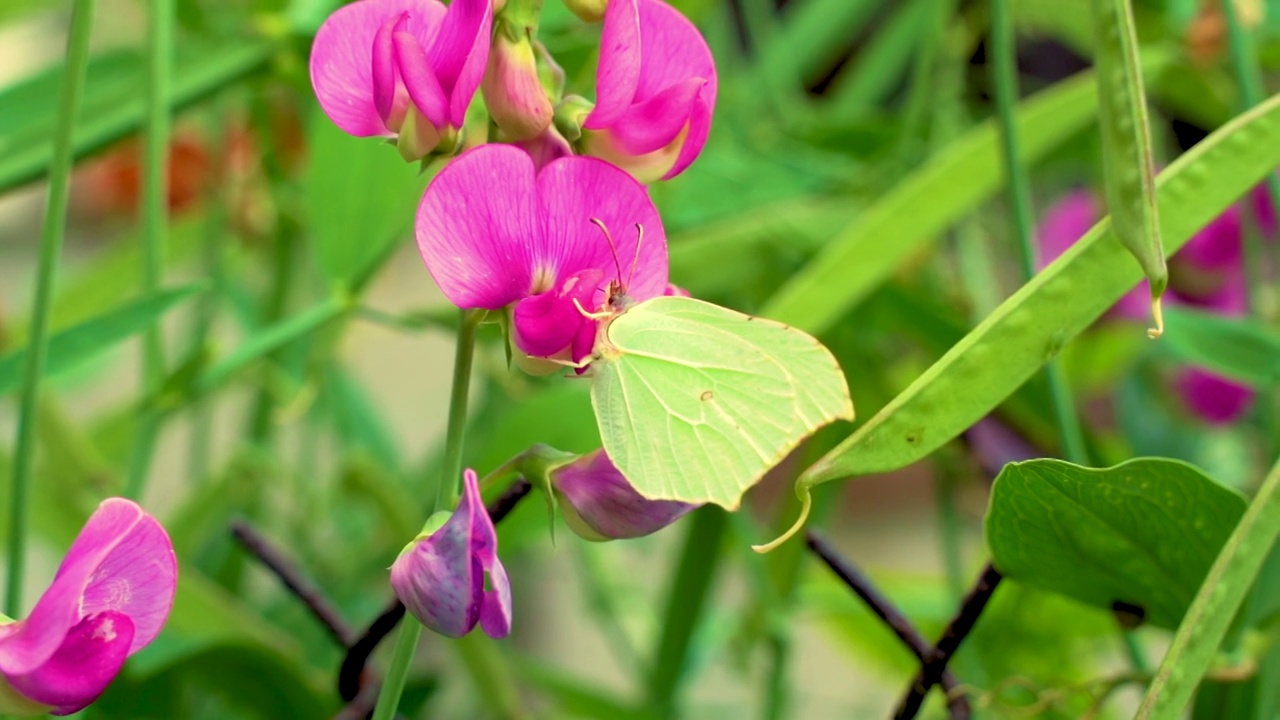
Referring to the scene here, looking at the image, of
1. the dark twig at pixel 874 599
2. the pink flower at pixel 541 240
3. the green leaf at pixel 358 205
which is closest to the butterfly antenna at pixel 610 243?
the pink flower at pixel 541 240

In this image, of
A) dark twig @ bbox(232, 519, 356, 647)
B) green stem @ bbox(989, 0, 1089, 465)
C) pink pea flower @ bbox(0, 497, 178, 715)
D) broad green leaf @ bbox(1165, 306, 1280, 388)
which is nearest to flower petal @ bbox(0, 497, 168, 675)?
pink pea flower @ bbox(0, 497, 178, 715)

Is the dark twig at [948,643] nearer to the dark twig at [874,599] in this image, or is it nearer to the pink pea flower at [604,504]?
the dark twig at [874,599]

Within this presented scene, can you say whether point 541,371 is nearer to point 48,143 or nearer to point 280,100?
point 48,143

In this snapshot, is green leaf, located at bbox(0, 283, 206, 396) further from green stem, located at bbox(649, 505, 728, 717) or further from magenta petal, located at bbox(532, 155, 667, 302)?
green stem, located at bbox(649, 505, 728, 717)

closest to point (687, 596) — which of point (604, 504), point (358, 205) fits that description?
point (358, 205)

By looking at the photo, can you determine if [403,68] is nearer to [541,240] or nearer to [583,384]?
[541,240]

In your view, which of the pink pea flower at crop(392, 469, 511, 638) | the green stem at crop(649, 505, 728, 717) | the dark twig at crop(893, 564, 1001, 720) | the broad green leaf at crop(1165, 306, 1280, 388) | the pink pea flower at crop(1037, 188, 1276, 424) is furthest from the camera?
the pink pea flower at crop(1037, 188, 1276, 424)
